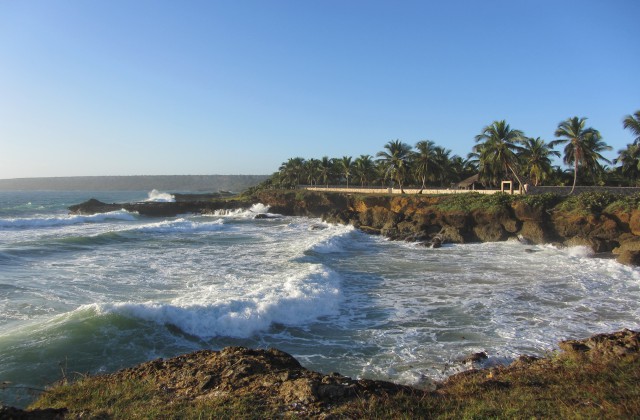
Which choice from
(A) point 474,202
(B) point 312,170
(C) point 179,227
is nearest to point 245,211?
(C) point 179,227

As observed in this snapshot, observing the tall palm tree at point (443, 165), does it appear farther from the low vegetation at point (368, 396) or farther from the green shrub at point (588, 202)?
the low vegetation at point (368, 396)

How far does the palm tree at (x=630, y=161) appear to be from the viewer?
4044 centimetres

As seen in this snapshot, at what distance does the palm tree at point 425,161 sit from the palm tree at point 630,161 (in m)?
18.8

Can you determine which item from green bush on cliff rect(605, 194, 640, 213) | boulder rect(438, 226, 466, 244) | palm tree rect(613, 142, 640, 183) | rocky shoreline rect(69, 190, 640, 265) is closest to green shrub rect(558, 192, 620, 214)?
rocky shoreline rect(69, 190, 640, 265)

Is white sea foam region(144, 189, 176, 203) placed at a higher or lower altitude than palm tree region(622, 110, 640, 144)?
lower

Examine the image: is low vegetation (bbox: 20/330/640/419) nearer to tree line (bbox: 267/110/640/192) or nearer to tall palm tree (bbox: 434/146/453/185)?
tree line (bbox: 267/110/640/192)

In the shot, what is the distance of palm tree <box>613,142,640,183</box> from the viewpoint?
40438 mm

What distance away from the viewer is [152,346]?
9797mm

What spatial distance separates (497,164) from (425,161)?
1026 cm

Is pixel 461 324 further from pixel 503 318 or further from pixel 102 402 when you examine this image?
pixel 102 402

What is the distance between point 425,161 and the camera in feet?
152

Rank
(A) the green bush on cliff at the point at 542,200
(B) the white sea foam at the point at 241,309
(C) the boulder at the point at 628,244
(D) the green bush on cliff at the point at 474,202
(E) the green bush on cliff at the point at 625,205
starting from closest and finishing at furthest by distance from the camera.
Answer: (B) the white sea foam at the point at 241,309, (C) the boulder at the point at 628,244, (E) the green bush on cliff at the point at 625,205, (A) the green bush on cliff at the point at 542,200, (D) the green bush on cliff at the point at 474,202

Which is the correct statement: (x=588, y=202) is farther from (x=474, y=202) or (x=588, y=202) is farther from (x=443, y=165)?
(x=443, y=165)

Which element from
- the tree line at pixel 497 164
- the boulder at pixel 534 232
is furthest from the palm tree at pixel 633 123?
the boulder at pixel 534 232
